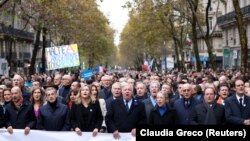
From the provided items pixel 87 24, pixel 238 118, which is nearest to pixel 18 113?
pixel 238 118

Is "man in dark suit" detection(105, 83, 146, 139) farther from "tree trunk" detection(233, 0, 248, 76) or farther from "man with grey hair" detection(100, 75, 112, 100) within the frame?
"tree trunk" detection(233, 0, 248, 76)

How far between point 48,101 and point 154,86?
260cm

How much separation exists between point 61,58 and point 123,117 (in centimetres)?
1674

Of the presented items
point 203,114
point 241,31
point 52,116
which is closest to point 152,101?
point 203,114

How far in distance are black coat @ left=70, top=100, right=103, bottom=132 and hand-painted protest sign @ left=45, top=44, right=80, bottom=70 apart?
16.1 meters

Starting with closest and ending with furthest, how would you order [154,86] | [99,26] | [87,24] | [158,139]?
[158,139] < [154,86] < [87,24] < [99,26]

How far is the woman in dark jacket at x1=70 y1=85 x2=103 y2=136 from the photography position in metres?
10.2

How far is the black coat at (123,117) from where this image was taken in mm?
10172

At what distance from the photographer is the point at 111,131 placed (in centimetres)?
1016

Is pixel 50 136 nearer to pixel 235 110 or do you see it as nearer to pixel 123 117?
pixel 123 117

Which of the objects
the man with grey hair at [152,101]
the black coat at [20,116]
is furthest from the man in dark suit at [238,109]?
the black coat at [20,116]

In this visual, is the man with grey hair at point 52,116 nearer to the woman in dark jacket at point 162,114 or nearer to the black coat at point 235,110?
the woman in dark jacket at point 162,114

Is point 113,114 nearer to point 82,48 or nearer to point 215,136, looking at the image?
point 215,136

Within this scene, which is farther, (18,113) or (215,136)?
(18,113)
